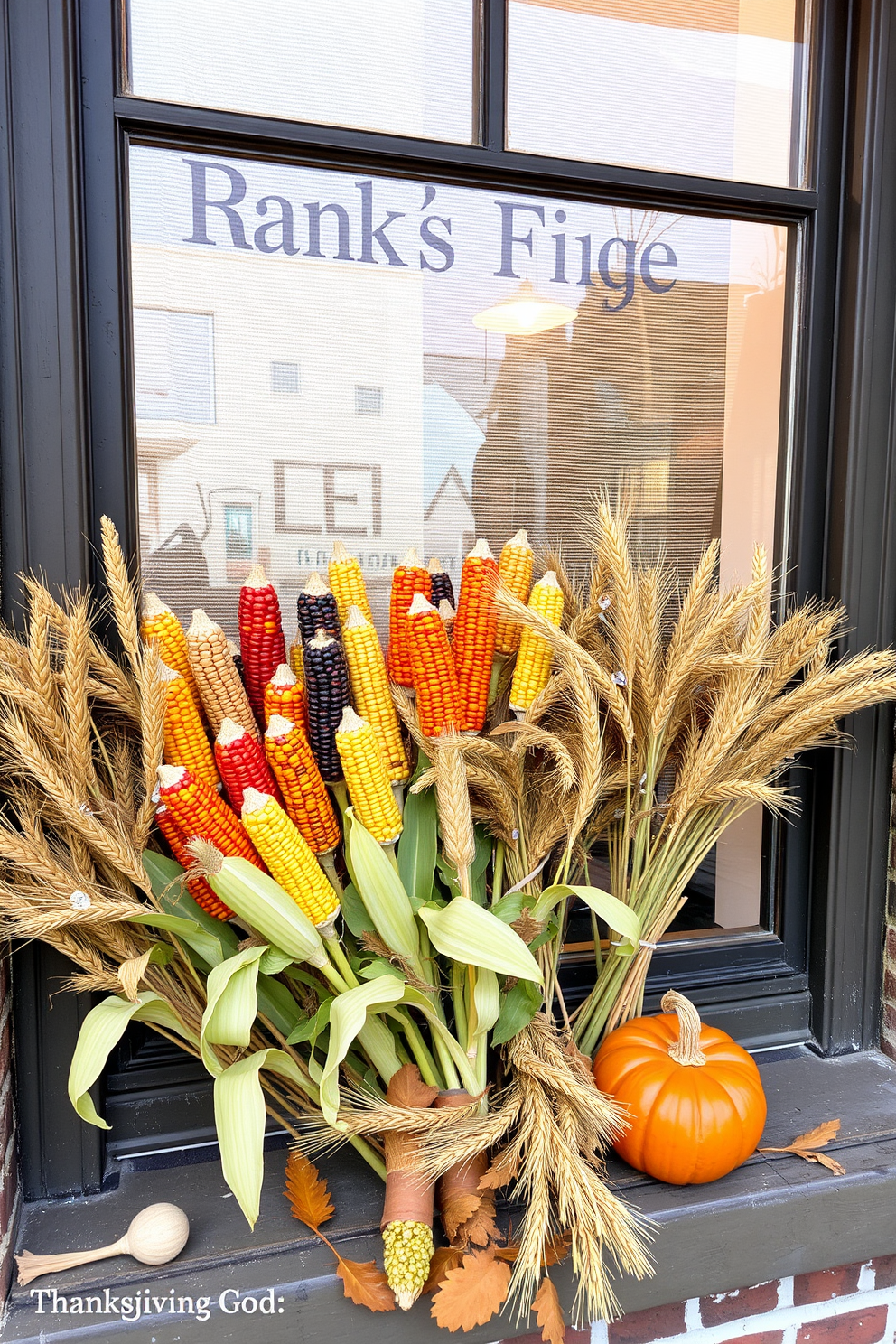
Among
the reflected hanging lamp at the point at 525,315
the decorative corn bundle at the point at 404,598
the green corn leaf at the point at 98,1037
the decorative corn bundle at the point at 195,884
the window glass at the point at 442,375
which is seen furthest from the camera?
the reflected hanging lamp at the point at 525,315

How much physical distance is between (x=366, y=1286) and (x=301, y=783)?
630mm

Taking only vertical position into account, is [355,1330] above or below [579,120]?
below

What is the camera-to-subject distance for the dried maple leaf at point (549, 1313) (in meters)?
0.98

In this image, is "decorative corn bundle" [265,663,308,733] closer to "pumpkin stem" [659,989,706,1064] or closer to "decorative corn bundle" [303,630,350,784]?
"decorative corn bundle" [303,630,350,784]

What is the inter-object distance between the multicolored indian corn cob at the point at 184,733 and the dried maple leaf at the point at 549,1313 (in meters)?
0.75

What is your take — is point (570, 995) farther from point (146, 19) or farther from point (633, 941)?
point (146, 19)

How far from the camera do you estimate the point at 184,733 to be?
1.12 m

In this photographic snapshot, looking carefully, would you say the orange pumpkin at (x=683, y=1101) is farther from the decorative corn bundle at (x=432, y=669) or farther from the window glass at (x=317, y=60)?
the window glass at (x=317, y=60)

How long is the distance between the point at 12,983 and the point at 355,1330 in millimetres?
650

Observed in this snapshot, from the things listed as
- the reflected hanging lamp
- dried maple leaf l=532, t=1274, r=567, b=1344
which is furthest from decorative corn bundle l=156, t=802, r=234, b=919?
the reflected hanging lamp

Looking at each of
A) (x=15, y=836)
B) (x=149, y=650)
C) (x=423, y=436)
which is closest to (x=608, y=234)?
(x=423, y=436)

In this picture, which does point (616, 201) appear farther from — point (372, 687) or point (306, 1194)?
point (306, 1194)

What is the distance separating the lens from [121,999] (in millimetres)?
1062

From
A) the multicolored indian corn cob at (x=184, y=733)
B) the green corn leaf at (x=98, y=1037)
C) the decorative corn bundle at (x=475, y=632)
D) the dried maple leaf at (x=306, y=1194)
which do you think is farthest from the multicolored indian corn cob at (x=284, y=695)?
the dried maple leaf at (x=306, y=1194)
